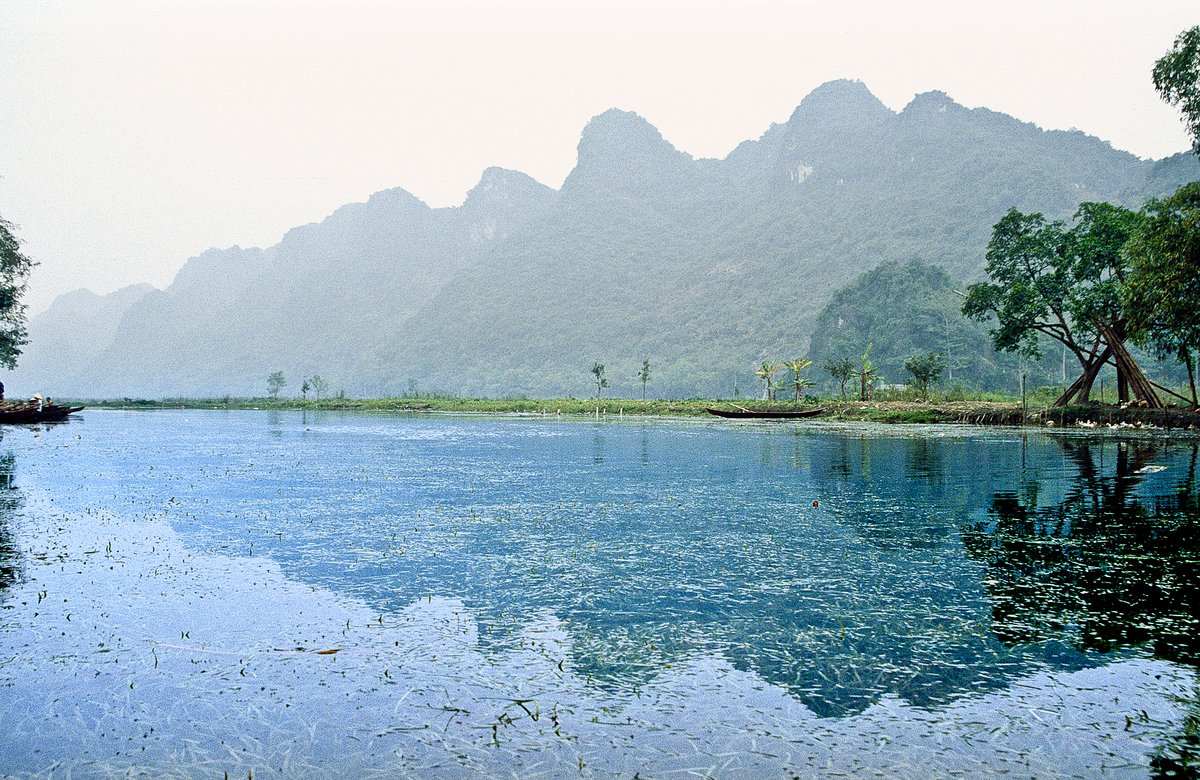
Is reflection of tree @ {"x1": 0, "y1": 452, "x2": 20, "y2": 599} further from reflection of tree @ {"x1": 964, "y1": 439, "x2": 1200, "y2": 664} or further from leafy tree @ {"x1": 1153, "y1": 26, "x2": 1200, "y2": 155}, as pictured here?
leafy tree @ {"x1": 1153, "y1": 26, "x2": 1200, "y2": 155}

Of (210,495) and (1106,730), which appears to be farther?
(210,495)

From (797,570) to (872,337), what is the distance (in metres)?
134

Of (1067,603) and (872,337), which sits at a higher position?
(872,337)

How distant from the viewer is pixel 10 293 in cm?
6156

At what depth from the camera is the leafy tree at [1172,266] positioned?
2938 centimetres

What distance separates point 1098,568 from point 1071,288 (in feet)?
167

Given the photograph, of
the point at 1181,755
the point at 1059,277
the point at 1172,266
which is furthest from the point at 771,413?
the point at 1181,755

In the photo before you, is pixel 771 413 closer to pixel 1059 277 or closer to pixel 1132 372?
pixel 1059 277

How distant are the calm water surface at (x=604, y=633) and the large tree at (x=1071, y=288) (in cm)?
3374

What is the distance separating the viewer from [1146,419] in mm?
46688

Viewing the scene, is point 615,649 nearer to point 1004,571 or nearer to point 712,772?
point 712,772

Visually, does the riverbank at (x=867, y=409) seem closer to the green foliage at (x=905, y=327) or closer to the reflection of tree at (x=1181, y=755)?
the green foliage at (x=905, y=327)

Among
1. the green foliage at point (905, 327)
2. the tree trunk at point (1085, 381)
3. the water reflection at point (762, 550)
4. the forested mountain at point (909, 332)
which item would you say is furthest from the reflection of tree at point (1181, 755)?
the forested mountain at point (909, 332)

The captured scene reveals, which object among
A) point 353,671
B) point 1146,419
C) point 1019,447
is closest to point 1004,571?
point 353,671
